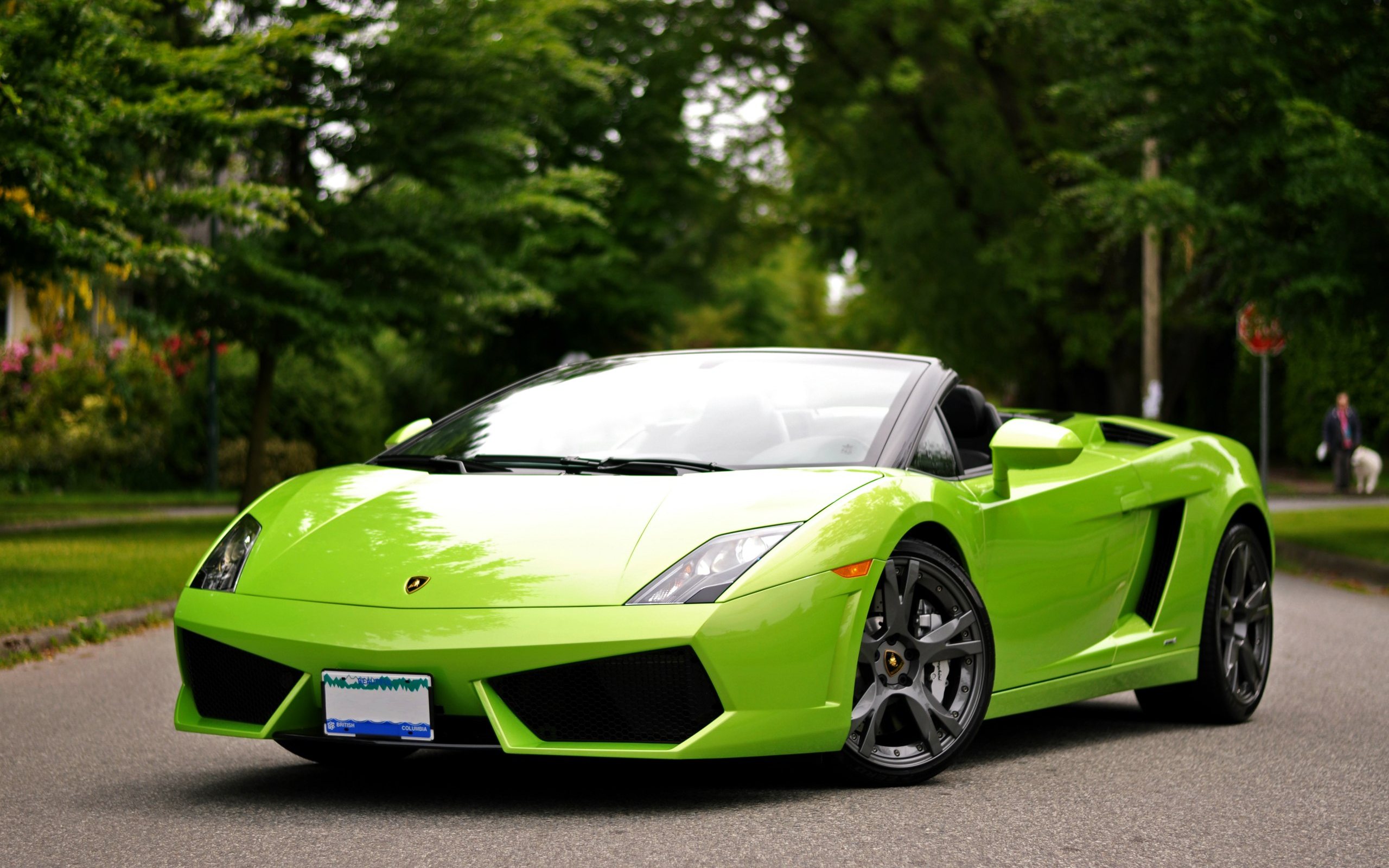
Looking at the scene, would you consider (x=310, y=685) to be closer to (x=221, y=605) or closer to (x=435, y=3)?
(x=221, y=605)

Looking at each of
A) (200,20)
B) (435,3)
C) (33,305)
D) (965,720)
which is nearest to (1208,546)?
(965,720)

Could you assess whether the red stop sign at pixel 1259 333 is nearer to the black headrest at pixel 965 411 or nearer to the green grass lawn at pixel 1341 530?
the green grass lawn at pixel 1341 530

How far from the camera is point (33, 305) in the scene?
1888cm

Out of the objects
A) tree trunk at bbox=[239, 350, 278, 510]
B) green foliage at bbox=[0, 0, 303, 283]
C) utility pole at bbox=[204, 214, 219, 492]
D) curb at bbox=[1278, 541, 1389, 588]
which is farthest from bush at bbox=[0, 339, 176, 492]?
curb at bbox=[1278, 541, 1389, 588]

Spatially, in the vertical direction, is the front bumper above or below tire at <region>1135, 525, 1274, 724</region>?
above

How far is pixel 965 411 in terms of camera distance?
6234 millimetres

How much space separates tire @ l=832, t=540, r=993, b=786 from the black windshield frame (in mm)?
359

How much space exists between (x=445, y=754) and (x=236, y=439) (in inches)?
998

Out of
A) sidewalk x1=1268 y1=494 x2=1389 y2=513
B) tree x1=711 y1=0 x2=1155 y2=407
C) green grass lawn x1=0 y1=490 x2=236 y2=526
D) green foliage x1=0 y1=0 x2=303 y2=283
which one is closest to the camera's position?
green foliage x1=0 y1=0 x2=303 y2=283

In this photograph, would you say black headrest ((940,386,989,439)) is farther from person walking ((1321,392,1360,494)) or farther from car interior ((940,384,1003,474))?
person walking ((1321,392,1360,494))

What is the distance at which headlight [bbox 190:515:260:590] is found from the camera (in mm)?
5004

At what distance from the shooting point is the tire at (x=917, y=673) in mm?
4941

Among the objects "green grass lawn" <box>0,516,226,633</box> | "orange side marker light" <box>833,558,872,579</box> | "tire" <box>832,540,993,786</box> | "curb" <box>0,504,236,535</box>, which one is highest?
"orange side marker light" <box>833,558,872,579</box>

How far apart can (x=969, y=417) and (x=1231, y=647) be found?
5.00 feet
